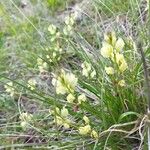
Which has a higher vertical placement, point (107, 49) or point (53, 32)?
point (53, 32)

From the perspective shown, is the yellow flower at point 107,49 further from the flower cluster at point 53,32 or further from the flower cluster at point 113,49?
the flower cluster at point 53,32

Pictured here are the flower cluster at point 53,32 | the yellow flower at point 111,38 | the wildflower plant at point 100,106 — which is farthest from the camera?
the flower cluster at point 53,32

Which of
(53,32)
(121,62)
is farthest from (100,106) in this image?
(53,32)

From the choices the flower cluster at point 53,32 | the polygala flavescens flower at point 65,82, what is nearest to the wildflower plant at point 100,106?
the polygala flavescens flower at point 65,82

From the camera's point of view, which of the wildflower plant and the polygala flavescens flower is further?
the wildflower plant

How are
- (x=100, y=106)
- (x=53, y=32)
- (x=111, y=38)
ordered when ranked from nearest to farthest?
(x=111, y=38)
(x=100, y=106)
(x=53, y=32)

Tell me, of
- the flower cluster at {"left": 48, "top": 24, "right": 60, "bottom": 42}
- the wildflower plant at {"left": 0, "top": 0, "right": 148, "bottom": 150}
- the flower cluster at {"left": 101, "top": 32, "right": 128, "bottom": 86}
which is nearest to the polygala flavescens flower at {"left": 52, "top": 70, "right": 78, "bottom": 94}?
the wildflower plant at {"left": 0, "top": 0, "right": 148, "bottom": 150}

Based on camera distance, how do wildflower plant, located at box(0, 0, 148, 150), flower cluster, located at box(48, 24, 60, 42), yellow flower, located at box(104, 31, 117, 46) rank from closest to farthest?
yellow flower, located at box(104, 31, 117, 46)
wildflower plant, located at box(0, 0, 148, 150)
flower cluster, located at box(48, 24, 60, 42)

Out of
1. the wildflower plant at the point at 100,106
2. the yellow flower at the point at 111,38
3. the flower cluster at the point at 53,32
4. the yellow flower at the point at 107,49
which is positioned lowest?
the wildflower plant at the point at 100,106

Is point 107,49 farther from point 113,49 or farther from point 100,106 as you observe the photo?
point 100,106

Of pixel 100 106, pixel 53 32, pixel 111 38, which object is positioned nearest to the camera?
pixel 111 38

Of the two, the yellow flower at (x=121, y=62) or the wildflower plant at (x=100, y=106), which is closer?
the yellow flower at (x=121, y=62)

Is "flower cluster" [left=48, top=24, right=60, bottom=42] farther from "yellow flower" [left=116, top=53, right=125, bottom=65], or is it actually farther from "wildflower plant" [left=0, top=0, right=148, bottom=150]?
"yellow flower" [left=116, top=53, right=125, bottom=65]

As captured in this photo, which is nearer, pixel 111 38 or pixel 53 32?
pixel 111 38
